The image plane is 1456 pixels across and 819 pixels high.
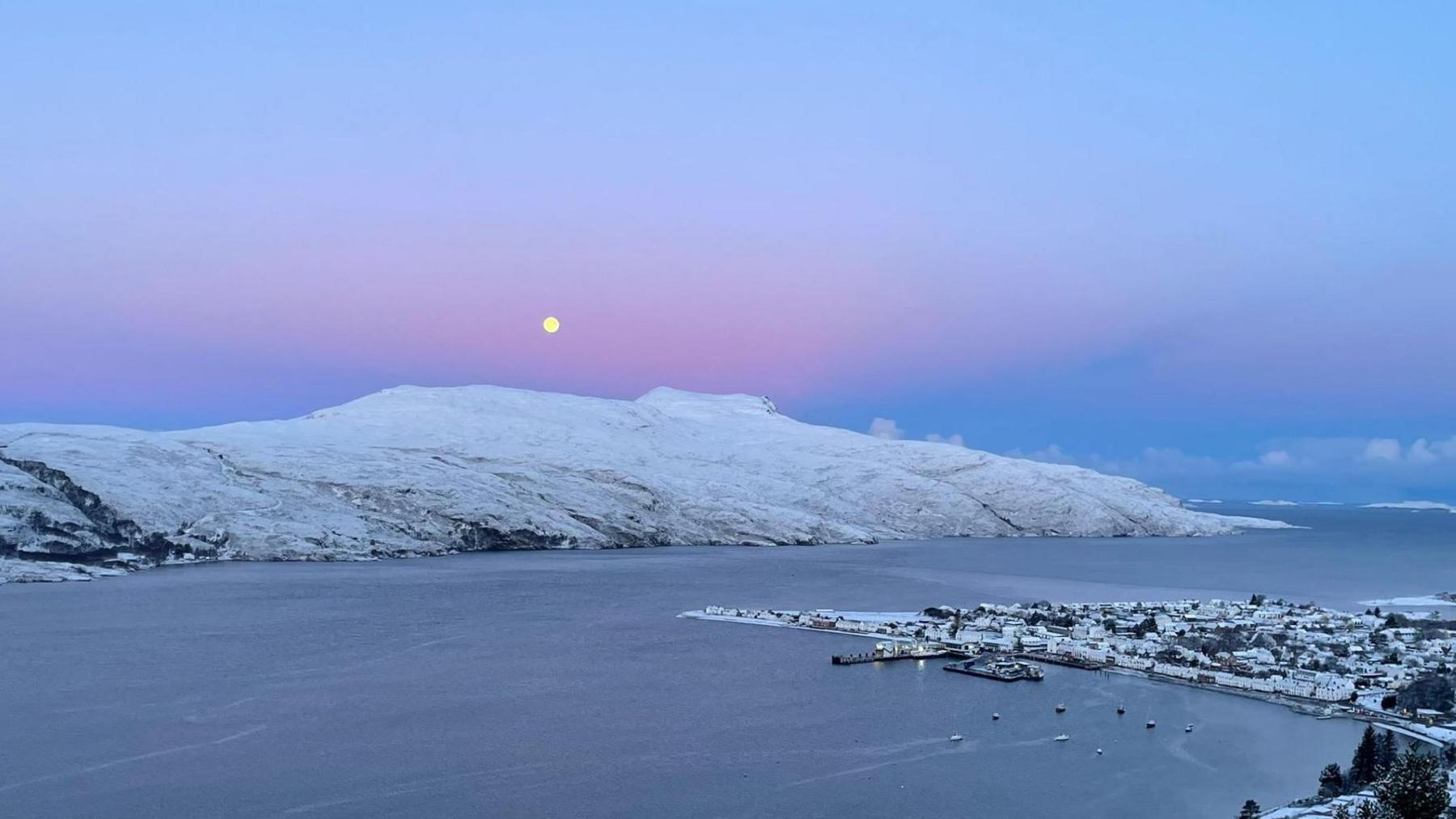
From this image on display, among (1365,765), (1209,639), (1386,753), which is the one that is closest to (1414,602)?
(1209,639)

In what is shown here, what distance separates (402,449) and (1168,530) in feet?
422

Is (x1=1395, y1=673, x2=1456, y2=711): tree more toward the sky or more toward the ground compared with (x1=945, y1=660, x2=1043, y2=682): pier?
more toward the sky

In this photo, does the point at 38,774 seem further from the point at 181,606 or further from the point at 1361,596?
the point at 1361,596

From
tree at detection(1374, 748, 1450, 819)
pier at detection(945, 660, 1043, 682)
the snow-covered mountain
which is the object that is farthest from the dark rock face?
tree at detection(1374, 748, 1450, 819)

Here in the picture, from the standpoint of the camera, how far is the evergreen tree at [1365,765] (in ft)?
124

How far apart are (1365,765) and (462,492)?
113m

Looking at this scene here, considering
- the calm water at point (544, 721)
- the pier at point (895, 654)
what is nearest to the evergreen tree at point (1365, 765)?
the calm water at point (544, 721)

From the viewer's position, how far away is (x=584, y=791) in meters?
37.1

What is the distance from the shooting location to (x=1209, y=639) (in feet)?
221

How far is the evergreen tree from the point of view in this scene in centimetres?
3769

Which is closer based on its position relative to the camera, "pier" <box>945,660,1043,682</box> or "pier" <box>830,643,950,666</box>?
"pier" <box>945,660,1043,682</box>

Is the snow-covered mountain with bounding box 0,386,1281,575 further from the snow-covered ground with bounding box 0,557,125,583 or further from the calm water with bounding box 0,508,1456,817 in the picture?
the calm water with bounding box 0,508,1456,817

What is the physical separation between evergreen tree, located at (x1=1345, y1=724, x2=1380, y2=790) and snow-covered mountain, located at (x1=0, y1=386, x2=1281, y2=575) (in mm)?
98455

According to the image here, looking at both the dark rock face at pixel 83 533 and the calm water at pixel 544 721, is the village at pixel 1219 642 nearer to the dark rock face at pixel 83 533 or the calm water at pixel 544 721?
the calm water at pixel 544 721
